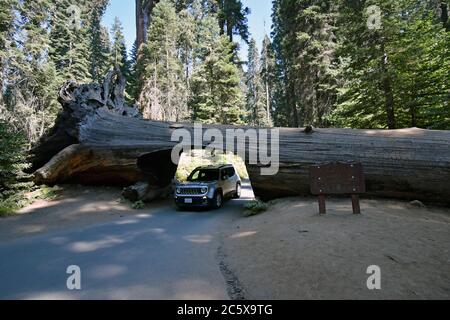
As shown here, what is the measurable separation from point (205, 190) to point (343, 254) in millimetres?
7470

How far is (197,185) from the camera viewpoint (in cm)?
1205

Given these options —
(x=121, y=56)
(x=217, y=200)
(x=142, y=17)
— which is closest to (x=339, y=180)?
(x=217, y=200)

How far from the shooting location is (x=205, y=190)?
12094mm

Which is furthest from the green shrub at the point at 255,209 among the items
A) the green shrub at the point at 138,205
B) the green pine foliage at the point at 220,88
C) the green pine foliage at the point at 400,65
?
the green pine foliage at the point at 220,88

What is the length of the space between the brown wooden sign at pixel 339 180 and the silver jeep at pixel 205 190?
16.0 feet

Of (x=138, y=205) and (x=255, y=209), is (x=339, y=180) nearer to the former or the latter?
(x=255, y=209)

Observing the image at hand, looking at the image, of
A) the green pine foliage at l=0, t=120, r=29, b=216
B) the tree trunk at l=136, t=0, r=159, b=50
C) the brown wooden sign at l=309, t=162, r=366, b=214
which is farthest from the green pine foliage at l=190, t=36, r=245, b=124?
the brown wooden sign at l=309, t=162, r=366, b=214

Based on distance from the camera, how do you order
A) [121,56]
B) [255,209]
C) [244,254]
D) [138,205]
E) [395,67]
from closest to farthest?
[244,254] → [255,209] → [138,205] → [395,67] → [121,56]

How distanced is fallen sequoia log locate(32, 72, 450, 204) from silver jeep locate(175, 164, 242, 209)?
1.73 metres

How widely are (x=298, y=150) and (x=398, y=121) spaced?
21.9 ft

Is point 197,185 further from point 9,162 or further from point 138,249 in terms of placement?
point 9,162

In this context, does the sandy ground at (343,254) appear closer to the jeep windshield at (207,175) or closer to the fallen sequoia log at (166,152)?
the fallen sequoia log at (166,152)

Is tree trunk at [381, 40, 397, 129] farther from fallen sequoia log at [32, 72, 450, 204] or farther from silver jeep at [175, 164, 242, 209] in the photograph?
silver jeep at [175, 164, 242, 209]
